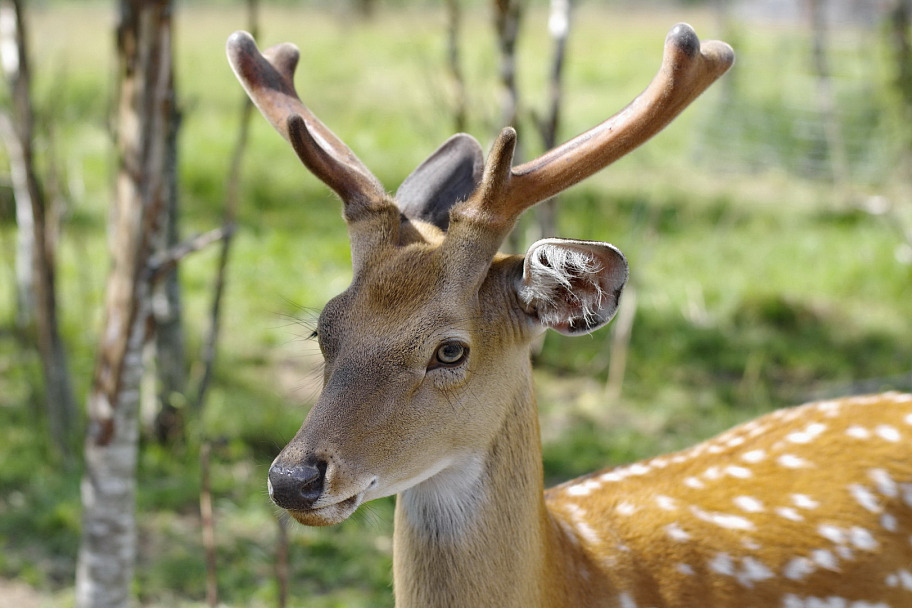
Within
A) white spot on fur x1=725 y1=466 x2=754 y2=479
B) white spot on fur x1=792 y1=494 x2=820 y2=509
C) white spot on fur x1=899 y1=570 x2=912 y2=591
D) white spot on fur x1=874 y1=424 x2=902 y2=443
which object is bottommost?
white spot on fur x1=899 y1=570 x2=912 y2=591

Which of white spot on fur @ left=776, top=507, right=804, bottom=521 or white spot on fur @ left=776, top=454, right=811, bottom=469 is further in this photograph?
white spot on fur @ left=776, top=454, right=811, bottom=469

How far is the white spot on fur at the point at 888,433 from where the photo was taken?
9.48 ft

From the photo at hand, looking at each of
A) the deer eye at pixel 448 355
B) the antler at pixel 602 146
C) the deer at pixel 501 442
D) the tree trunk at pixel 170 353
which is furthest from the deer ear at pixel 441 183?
the tree trunk at pixel 170 353

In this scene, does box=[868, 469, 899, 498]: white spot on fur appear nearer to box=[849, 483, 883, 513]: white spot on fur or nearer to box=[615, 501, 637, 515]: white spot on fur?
box=[849, 483, 883, 513]: white spot on fur

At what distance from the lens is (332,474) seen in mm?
1984

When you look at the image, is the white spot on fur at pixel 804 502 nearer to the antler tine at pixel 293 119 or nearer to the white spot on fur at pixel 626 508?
the white spot on fur at pixel 626 508

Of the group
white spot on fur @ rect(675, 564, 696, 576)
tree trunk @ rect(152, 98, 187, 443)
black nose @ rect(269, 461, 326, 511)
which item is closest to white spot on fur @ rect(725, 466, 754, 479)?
white spot on fur @ rect(675, 564, 696, 576)

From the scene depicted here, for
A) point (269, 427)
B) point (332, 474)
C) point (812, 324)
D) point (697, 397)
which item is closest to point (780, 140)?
point (812, 324)

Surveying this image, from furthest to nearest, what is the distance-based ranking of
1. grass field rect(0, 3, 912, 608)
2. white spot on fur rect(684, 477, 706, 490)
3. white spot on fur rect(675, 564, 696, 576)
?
grass field rect(0, 3, 912, 608), white spot on fur rect(684, 477, 706, 490), white spot on fur rect(675, 564, 696, 576)

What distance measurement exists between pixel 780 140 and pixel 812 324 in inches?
171

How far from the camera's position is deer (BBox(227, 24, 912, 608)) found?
212 cm

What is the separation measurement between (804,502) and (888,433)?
1.20 feet

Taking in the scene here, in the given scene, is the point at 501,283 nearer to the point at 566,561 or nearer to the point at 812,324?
the point at 566,561

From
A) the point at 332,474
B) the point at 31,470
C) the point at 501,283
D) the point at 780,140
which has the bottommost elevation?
the point at 31,470
